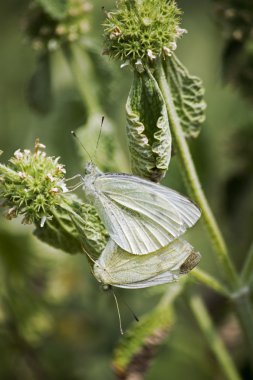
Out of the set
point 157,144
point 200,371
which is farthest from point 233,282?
point 200,371

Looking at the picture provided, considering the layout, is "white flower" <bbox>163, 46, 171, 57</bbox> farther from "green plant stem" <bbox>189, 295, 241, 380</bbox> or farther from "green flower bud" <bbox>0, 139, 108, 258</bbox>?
"green plant stem" <bbox>189, 295, 241, 380</bbox>

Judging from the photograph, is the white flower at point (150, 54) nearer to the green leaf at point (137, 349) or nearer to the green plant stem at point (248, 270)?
the green plant stem at point (248, 270)

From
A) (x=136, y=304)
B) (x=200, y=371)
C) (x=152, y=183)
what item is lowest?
(x=200, y=371)

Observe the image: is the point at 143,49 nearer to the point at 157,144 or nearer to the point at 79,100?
the point at 157,144

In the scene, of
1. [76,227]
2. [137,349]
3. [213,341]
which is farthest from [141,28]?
[213,341]

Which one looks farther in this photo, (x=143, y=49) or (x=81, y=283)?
(x=81, y=283)

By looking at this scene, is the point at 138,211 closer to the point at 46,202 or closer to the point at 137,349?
the point at 46,202
